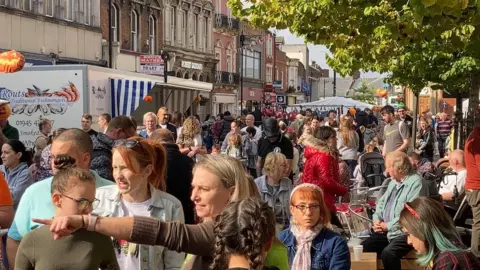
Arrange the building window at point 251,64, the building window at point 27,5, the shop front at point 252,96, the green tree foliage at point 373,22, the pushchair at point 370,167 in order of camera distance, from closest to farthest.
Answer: the green tree foliage at point 373,22, the pushchair at point 370,167, the building window at point 27,5, the shop front at point 252,96, the building window at point 251,64

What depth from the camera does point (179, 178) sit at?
7.16m

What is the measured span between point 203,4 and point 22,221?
46.7 m

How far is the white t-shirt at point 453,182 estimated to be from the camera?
31.7 feet

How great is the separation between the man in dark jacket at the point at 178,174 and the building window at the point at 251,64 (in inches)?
2198

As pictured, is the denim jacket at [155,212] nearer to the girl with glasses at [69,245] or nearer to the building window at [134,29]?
the girl with glasses at [69,245]

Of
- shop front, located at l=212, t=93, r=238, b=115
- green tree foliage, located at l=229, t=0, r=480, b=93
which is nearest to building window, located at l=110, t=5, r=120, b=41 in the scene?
shop front, located at l=212, t=93, r=238, b=115

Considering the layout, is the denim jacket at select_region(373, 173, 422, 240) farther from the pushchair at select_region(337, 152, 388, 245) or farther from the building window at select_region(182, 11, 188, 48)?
the building window at select_region(182, 11, 188, 48)

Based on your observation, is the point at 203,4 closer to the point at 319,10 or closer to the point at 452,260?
the point at 319,10

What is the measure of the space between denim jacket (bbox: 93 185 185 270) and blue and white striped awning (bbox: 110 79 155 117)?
14843 mm

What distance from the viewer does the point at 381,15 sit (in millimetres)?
9484

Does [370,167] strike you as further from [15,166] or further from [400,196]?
[15,166]

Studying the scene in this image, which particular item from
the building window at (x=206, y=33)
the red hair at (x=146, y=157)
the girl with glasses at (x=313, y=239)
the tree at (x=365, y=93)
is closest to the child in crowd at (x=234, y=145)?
the girl with glasses at (x=313, y=239)

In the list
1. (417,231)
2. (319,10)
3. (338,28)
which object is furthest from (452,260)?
(338,28)

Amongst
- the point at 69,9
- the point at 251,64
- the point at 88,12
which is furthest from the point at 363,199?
the point at 251,64
